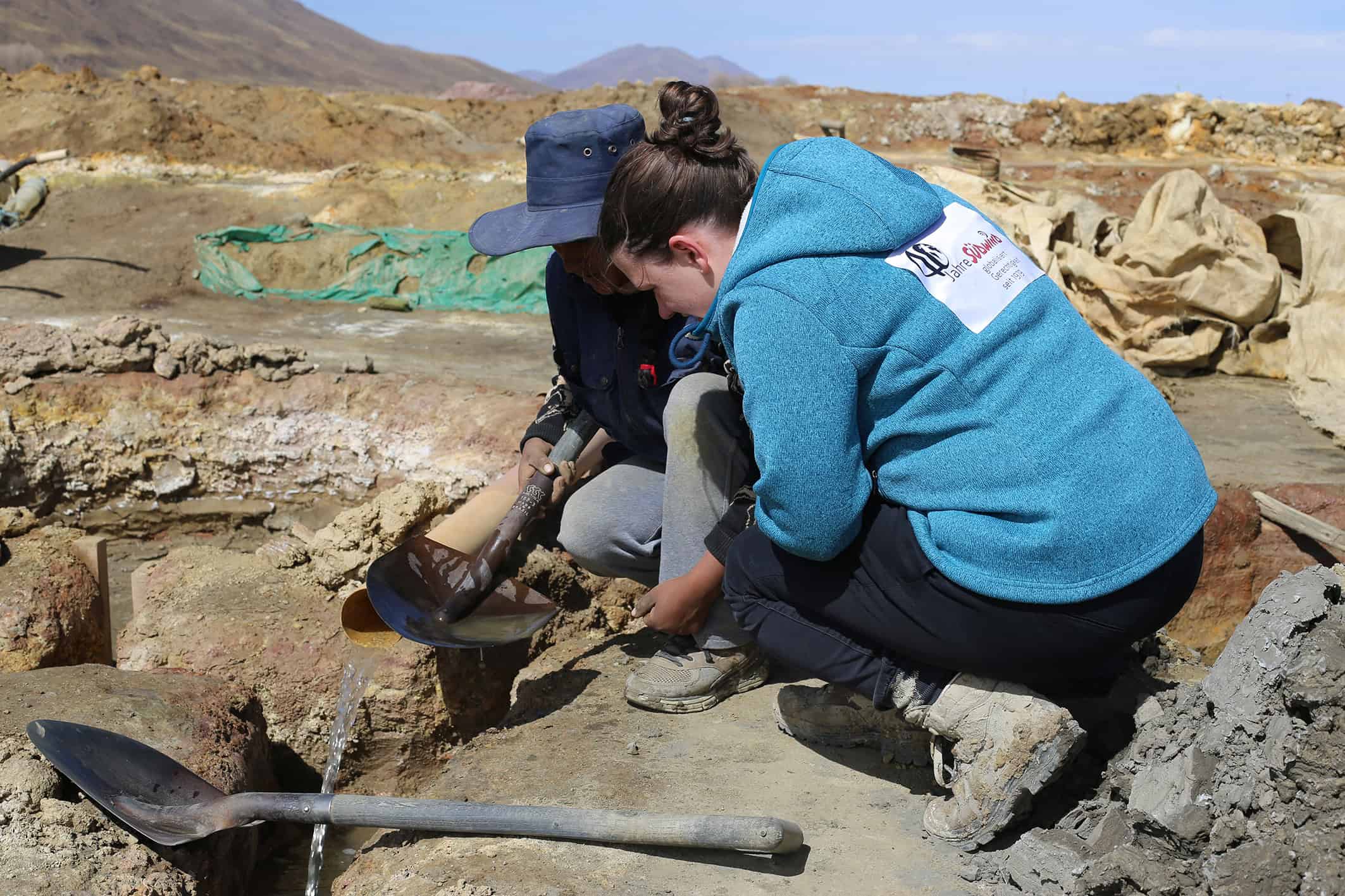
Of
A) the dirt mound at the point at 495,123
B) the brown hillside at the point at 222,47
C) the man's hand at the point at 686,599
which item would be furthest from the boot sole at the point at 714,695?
the brown hillside at the point at 222,47

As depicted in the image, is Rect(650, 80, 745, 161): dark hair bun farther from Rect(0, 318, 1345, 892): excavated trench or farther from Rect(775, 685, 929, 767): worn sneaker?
Rect(0, 318, 1345, 892): excavated trench

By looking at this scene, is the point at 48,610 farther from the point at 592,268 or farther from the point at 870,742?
the point at 870,742

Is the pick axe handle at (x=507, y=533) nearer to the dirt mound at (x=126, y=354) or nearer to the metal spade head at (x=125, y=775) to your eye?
the metal spade head at (x=125, y=775)

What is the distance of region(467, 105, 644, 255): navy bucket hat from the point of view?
230 cm

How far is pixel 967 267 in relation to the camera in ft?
5.18

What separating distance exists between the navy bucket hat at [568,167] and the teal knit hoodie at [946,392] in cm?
78

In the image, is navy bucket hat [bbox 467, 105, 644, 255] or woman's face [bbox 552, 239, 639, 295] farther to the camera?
navy bucket hat [bbox 467, 105, 644, 255]

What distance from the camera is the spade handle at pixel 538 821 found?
176cm

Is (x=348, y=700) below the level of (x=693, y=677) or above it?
below

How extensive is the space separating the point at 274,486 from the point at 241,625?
148 cm

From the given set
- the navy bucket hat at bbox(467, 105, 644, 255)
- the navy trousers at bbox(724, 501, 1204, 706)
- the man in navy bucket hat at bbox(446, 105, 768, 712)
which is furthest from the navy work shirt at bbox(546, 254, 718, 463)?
the navy trousers at bbox(724, 501, 1204, 706)

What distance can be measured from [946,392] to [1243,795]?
0.73 metres

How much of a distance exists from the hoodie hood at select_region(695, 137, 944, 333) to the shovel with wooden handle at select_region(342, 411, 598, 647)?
1.16m

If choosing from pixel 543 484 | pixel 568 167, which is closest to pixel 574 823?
pixel 543 484
